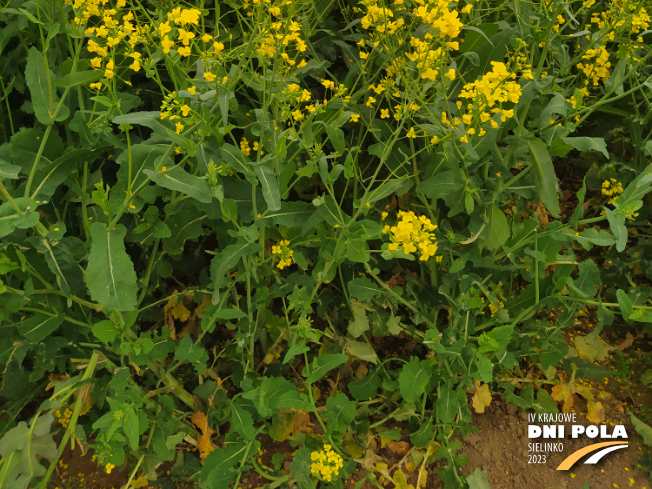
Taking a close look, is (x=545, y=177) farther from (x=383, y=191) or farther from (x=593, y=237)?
(x=383, y=191)

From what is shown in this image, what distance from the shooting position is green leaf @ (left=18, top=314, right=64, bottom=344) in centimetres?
152

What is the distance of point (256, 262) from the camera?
5.40 feet

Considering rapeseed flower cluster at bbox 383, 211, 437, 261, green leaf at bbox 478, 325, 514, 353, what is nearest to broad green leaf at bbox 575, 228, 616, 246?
green leaf at bbox 478, 325, 514, 353

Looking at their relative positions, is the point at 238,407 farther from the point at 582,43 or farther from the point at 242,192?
the point at 582,43

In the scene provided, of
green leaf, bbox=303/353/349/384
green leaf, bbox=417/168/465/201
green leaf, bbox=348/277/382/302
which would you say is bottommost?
green leaf, bbox=303/353/349/384

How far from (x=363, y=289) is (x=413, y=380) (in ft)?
1.34

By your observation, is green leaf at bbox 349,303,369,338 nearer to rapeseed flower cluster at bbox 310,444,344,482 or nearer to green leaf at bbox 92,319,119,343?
rapeseed flower cluster at bbox 310,444,344,482

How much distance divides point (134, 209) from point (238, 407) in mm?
853

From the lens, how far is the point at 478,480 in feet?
5.80

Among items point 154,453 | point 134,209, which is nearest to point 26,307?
point 134,209

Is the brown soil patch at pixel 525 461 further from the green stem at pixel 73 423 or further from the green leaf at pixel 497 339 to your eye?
the green stem at pixel 73 423

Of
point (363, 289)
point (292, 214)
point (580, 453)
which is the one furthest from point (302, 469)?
point (580, 453)

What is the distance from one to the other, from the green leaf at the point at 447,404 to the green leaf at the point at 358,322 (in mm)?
399

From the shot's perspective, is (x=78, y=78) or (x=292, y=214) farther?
(x=292, y=214)
